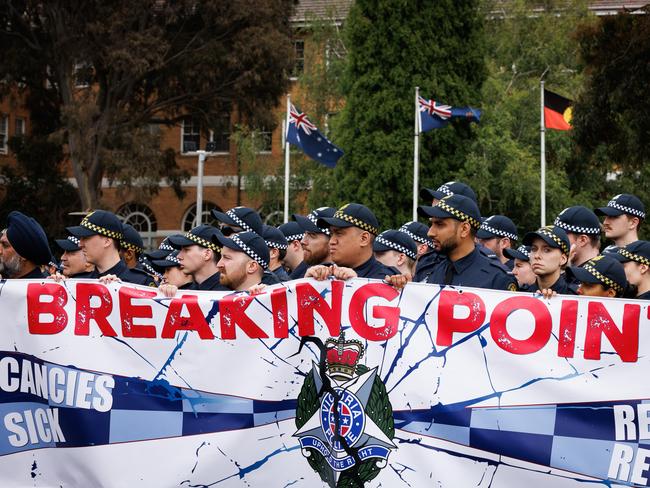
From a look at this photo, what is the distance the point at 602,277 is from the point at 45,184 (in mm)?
32494

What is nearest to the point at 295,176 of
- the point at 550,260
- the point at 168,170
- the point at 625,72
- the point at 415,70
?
the point at 168,170

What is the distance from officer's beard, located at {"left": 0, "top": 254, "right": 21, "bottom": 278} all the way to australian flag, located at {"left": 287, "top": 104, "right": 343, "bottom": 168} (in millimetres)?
17320

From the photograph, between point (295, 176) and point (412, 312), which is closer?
point (412, 312)

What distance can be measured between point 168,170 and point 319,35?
6.09m

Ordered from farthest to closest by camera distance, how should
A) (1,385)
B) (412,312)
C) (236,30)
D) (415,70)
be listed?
(236,30) → (415,70) → (1,385) → (412,312)

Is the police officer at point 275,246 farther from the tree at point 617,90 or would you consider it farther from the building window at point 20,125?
the building window at point 20,125

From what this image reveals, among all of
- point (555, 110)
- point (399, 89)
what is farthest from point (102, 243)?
point (399, 89)

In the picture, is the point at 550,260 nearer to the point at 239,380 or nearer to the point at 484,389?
the point at 484,389

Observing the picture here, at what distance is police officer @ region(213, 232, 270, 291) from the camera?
7.92 m

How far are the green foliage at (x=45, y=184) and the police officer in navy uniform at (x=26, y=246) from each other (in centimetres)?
2849

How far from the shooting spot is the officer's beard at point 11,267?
28.8 feet

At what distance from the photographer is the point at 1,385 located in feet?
24.6

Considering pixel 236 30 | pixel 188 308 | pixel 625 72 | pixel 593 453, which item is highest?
pixel 236 30

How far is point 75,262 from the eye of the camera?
9.59m
